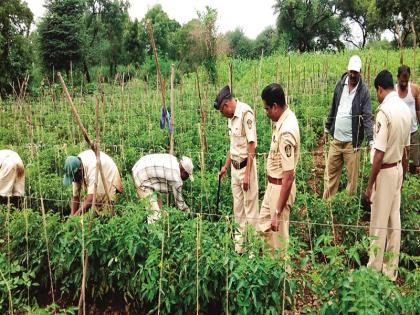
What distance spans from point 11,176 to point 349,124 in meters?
3.97

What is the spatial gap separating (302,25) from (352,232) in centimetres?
3312

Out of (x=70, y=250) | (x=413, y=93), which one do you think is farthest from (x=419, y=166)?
(x=70, y=250)

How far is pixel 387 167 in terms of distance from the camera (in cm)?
328

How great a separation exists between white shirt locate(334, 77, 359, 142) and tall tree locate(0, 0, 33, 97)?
1478 cm

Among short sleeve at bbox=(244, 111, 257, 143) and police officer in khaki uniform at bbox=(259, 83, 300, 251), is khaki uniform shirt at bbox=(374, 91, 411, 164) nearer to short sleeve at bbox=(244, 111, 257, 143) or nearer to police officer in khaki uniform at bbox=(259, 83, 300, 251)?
police officer in khaki uniform at bbox=(259, 83, 300, 251)

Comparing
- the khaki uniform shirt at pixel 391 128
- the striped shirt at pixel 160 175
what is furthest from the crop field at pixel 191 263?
the khaki uniform shirt at pixel 391 128

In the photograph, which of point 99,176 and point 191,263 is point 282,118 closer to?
point 191,263

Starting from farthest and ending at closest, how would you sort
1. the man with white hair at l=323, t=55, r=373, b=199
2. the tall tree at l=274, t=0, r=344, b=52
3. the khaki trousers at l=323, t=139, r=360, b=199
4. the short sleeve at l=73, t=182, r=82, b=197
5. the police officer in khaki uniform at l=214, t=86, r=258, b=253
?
the tall tree at l=274, t=0, r=344, b=52 < the khaki trousers at l=323, t=139, r=360, b=199 < the man with white hair at l=323, t=55, r=373, b=199 < the short sleeve at l=73, t=182, r=82, b=197 < the police officer in khaki uniform at l=214, t=86, r=258, b=253

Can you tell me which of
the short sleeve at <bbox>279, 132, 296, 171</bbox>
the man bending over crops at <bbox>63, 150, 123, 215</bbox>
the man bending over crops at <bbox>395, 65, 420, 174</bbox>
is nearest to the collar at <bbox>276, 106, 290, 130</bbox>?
the short sleeve at <bbox>279, 132, 296, 171</bbox>

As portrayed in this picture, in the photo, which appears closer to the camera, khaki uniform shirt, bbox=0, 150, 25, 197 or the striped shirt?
the striped shirt

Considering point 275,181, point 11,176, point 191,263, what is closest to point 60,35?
point 11,176

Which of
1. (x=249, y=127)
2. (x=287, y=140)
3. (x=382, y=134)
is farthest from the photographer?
(x=249, y=127)

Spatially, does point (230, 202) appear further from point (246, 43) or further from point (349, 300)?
point (246, 43)

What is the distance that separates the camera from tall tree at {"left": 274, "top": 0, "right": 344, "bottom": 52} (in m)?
33.7
